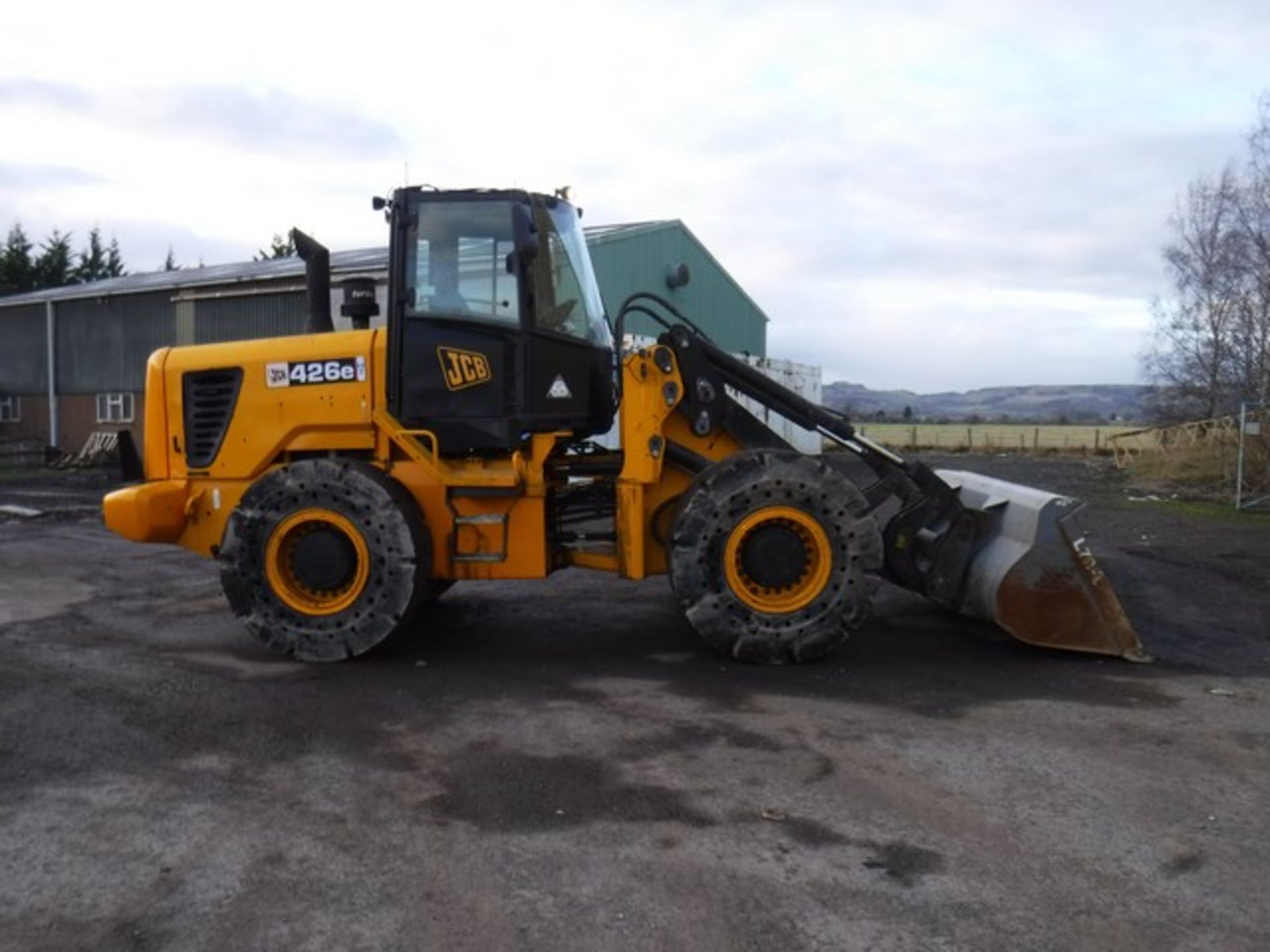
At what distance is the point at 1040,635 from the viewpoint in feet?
23.0

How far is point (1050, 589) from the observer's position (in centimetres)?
694

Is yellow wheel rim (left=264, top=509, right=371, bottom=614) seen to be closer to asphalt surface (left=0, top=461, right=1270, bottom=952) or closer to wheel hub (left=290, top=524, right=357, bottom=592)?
wheel hub (left=290, top=524, right=357, bottom=592)

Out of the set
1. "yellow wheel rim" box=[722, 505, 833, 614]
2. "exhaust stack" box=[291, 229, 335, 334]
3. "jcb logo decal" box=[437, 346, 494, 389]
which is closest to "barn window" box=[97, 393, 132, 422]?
"exhaust stack" box=[291, 229, 335, 334]

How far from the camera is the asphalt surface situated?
3.63 metres

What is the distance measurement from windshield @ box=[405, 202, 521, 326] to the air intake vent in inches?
58.8

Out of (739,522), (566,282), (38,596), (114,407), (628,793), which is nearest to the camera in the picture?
(628,793)

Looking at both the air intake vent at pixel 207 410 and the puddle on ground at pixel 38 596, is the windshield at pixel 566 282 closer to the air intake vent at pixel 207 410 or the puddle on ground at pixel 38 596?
the air intake vent at pixel 207 410

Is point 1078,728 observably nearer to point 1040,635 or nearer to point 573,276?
point 1040,635

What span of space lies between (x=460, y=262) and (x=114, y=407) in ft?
83.8

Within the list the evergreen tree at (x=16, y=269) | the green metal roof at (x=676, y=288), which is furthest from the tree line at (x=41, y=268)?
the green metal roof at (x=676, y=288)

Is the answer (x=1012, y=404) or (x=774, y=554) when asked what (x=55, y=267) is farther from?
(x=1012, y=404)

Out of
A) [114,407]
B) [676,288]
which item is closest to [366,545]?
[676,288]

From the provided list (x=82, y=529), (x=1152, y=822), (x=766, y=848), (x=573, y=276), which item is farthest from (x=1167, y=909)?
(x=82, y=529)

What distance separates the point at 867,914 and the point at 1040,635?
388 cm
